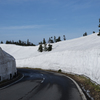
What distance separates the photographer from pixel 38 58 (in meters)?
36.8

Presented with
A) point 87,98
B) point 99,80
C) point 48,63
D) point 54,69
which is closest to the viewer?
point 87,98

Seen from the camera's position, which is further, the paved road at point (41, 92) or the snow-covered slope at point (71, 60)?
the snow-covered slope at point (71, 60)

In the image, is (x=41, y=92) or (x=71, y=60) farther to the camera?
Answer: (x=71, y=60)

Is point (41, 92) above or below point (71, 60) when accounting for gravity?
below

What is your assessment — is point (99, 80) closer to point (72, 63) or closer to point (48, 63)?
point (72, 63)

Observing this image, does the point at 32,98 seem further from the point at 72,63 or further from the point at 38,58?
the point at 38,58

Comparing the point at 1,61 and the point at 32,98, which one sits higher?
the point at 1,61

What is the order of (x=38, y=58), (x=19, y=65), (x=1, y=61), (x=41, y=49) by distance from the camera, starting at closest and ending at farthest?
(x=1, y=61) < (x=38, y=58) < (x=19, y=65) < (x=41, y=49)

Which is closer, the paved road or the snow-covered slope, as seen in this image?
the paved road

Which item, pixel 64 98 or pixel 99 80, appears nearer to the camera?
pixel 64 98

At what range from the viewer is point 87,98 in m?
7.90

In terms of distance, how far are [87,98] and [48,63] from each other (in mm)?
24137

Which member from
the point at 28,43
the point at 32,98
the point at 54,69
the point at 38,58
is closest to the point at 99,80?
the point at 32,98

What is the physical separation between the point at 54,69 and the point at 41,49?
117ft
